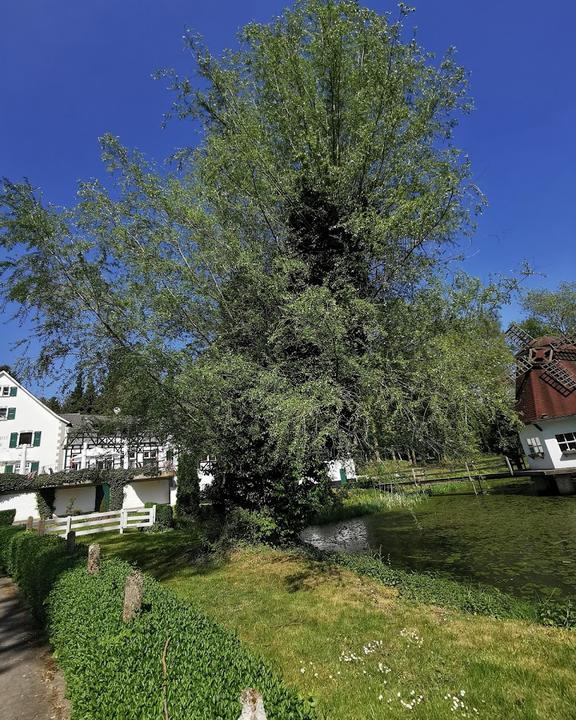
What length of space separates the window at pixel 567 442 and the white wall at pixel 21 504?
3569 cm

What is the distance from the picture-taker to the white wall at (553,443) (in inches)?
904

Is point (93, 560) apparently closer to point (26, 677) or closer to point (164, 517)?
point (26, 677)

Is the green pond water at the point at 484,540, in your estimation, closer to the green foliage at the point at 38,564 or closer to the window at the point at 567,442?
the window at the point at 567,442

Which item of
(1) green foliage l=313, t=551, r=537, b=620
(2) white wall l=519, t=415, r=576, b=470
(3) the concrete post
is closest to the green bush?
(1) green foliage l=313, t=551, r=537, b=620

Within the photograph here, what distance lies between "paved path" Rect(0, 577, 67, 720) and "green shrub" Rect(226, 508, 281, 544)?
518cm

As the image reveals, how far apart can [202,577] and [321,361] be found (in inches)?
252

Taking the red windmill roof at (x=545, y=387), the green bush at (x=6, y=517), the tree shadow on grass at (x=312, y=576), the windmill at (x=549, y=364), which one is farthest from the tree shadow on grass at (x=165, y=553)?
the windmill at (x=549, y=364)

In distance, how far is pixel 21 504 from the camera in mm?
28891

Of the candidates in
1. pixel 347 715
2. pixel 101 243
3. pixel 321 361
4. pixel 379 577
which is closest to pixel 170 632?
pixel 347 715

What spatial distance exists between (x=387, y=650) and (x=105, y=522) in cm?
1716

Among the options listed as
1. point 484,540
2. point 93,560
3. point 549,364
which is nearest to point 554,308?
point 549,364

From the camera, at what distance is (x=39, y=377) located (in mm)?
9672

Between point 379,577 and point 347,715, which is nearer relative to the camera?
point 347,715

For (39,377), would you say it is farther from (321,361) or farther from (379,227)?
(379,227)
